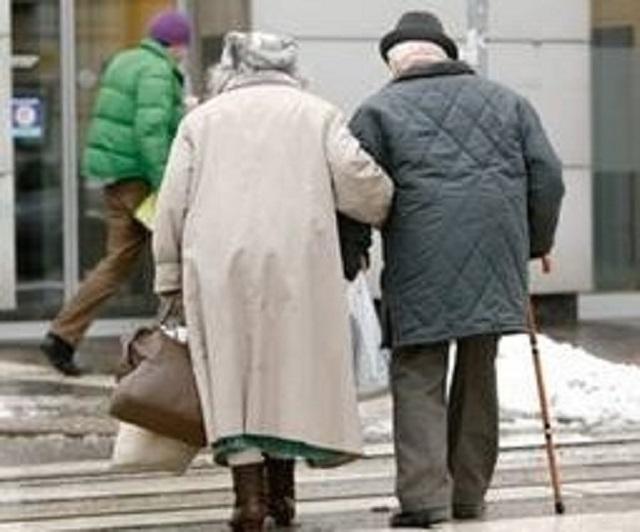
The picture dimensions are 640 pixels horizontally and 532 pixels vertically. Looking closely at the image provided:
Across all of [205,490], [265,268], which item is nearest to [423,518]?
[265,268]

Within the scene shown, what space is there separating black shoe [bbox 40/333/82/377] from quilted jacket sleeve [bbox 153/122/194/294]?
4.75 meters

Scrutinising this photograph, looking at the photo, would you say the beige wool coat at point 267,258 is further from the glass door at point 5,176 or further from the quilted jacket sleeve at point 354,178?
the glass door at point 5,176

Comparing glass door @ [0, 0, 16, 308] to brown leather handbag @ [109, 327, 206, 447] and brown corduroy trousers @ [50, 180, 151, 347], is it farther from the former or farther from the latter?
brown leather handbag @ [109, 327, 206, 447]

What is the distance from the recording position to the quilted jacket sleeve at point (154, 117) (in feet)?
36.9

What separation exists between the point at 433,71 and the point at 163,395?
1.60 m

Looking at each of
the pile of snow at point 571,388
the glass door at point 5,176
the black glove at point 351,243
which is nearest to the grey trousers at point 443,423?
the black glove at point 351,243

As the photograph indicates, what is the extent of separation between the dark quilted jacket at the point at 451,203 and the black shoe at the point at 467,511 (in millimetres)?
737

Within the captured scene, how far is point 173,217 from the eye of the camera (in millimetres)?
7172

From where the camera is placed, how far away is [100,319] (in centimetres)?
1459

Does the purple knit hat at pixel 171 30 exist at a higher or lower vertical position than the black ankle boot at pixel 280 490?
higher

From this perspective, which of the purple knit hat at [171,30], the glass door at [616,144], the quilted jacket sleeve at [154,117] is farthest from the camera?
the glass door at [616,144]

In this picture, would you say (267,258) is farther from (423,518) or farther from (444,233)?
(423,518)

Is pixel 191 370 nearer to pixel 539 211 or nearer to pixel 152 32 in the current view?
pixel 539 211

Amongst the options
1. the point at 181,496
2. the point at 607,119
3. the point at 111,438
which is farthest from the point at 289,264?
the point at 607,119
